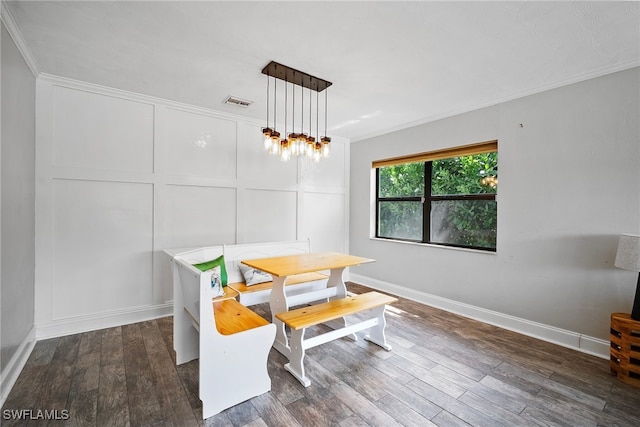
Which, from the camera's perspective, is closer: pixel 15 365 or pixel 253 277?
pixel 15 365

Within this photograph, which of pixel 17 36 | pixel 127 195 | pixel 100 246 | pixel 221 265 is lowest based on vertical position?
pixel 221 265

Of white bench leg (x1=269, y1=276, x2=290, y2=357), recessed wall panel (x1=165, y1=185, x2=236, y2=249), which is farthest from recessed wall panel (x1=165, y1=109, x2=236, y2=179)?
white bench leg (x1=269, y1=276, x2=290, y2=357)

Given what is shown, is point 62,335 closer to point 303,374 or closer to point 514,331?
point 303,374

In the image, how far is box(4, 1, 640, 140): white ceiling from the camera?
5.94 ft

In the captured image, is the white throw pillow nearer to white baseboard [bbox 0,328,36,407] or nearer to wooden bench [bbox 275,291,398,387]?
wooden bench [bbox 275,291,398,387]

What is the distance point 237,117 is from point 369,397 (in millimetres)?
3450

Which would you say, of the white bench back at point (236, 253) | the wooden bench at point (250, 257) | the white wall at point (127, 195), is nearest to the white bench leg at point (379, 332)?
the wooden bench at point (250, 257)

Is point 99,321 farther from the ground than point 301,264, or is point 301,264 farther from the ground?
point 301,264

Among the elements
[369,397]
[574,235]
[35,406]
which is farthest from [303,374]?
[574,235]

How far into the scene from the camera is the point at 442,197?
3.83 m

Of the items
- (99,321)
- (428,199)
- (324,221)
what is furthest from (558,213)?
(99,321)

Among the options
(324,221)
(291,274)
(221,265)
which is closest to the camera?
(291,274)

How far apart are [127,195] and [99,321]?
1335 mm

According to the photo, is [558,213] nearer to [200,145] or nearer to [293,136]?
[293,136]
